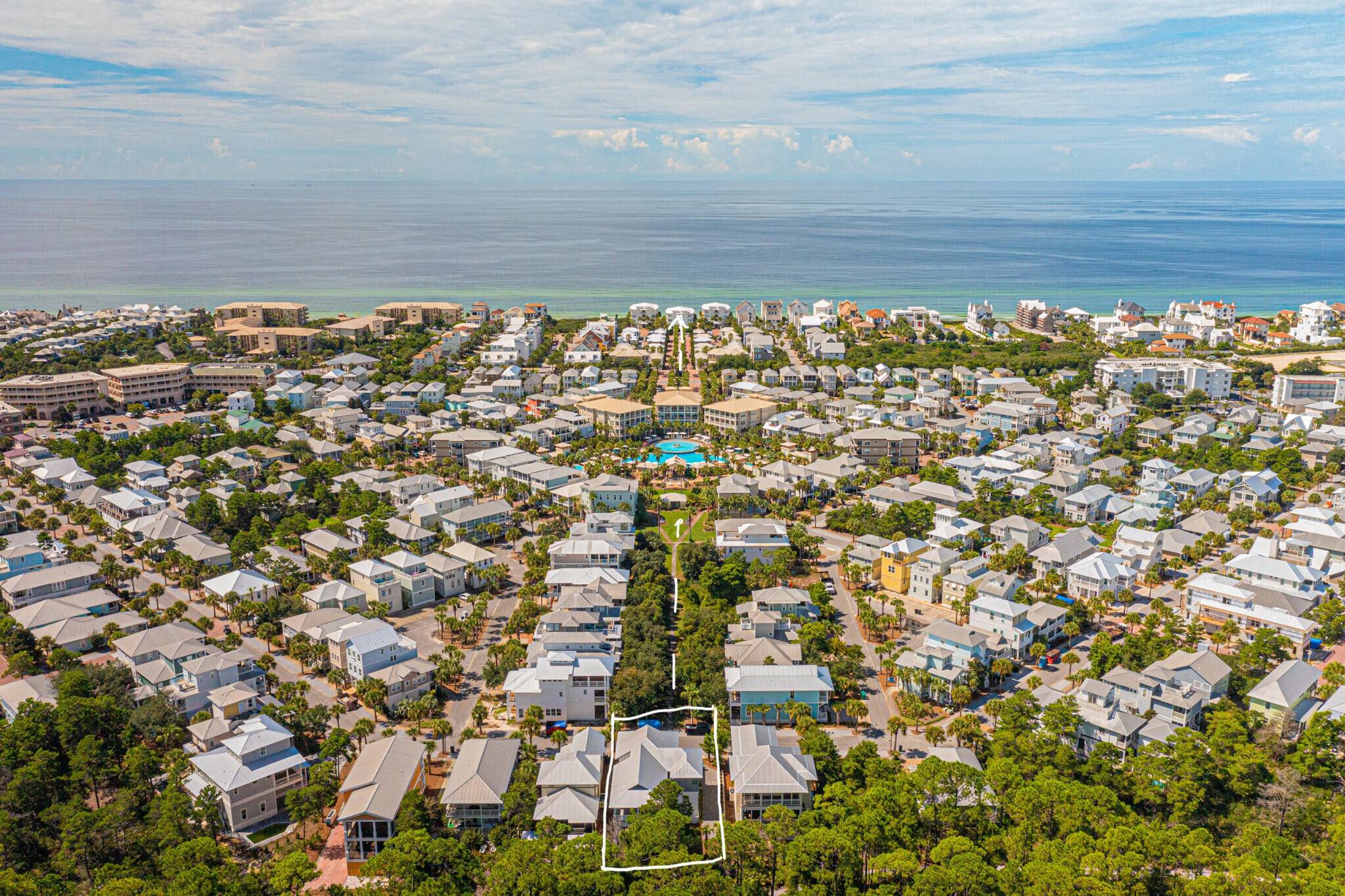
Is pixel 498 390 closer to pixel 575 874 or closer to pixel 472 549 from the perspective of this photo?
pixel 472 549

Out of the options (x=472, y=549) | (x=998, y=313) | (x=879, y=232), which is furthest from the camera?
(x=879, y=232)

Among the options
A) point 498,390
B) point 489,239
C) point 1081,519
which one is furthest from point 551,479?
point 489,239

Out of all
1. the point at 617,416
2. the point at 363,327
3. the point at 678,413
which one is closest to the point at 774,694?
the point at 617,416

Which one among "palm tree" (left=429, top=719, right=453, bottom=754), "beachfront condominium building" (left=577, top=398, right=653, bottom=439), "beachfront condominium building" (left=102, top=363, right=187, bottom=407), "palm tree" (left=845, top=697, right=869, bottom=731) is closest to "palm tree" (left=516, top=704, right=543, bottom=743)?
"palm tree" (left=429, top=719, right=453, bottom=754)

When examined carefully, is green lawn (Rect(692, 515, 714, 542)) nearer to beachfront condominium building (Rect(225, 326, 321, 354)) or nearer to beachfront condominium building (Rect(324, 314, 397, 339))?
beachfront condominium building (Rect(225, 326, 321, 354))

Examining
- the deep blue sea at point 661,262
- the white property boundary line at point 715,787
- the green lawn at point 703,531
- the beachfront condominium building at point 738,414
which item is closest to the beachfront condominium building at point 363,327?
the deep blue sea at point 661,262

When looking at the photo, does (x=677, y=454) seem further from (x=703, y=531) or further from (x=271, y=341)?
(x=271, y=341)
